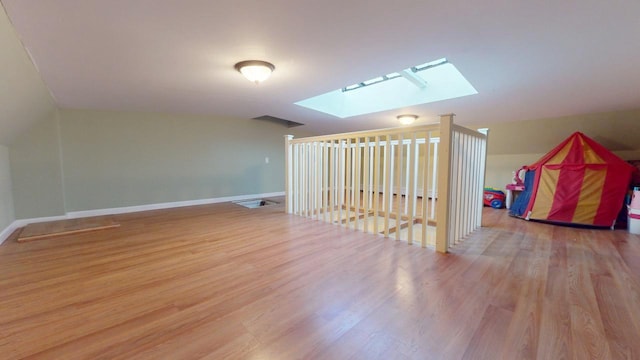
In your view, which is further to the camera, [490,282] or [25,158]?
[25,158]

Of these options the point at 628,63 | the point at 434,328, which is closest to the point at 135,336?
the point at 434,328

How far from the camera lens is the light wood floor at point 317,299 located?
3.80 feet

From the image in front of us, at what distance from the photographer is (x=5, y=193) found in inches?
117

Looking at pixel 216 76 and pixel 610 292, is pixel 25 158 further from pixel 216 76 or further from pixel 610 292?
pixel 610 292

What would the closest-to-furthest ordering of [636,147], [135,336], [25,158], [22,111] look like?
[135,336]
[22,111]
[25,158]
[636,147]

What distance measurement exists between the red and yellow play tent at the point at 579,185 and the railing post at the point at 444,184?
232 cm

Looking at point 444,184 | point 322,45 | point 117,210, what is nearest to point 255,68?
point 322,45

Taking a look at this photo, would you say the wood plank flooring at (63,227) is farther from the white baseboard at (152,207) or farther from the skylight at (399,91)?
the skylight at (399,91)

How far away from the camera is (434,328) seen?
1280 mm

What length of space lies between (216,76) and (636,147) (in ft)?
20.8

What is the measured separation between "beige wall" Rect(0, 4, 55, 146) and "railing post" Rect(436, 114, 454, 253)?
3.29 meters

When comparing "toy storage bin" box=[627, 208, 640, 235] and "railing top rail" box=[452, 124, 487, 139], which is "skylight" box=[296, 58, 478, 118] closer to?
"railing top rail" box=[452, 124, 487, 139]

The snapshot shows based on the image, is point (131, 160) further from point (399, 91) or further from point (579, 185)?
point (579, 185)


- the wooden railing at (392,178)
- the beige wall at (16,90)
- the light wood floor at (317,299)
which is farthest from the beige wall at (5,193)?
the wooden railing at (392,178)
